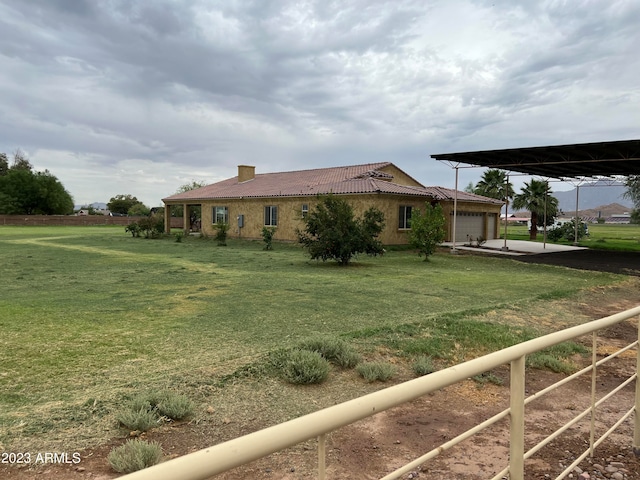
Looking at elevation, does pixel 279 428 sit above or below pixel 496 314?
above

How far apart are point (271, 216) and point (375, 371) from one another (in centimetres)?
2530

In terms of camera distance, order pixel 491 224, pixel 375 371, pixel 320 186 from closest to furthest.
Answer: pixel 375 371 < pixel 320 186 < pixel 491 224

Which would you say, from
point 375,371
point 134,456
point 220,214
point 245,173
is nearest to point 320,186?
point 220,214

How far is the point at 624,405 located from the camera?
4.56 metres

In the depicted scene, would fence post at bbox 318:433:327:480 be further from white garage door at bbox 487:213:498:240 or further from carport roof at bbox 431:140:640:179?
white garage door at bbox 487:213:498:240

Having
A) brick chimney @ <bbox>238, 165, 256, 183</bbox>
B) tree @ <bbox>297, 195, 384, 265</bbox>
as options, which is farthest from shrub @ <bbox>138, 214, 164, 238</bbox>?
tree @ <bbox>297, 195, 384, 265</bbox>

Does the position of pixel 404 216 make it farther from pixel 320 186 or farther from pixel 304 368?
pixel 304 368

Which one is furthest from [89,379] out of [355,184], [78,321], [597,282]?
[355,184]

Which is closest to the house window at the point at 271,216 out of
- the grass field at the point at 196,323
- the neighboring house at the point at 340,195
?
the neighboring house at the point at 340,195

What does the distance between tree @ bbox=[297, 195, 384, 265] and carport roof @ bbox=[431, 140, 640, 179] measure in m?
6.77

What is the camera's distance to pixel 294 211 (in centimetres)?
2806

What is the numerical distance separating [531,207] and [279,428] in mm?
40253

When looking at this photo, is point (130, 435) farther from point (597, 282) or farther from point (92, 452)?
point (597, 282)

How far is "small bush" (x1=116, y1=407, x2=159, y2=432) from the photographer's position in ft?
12.0
